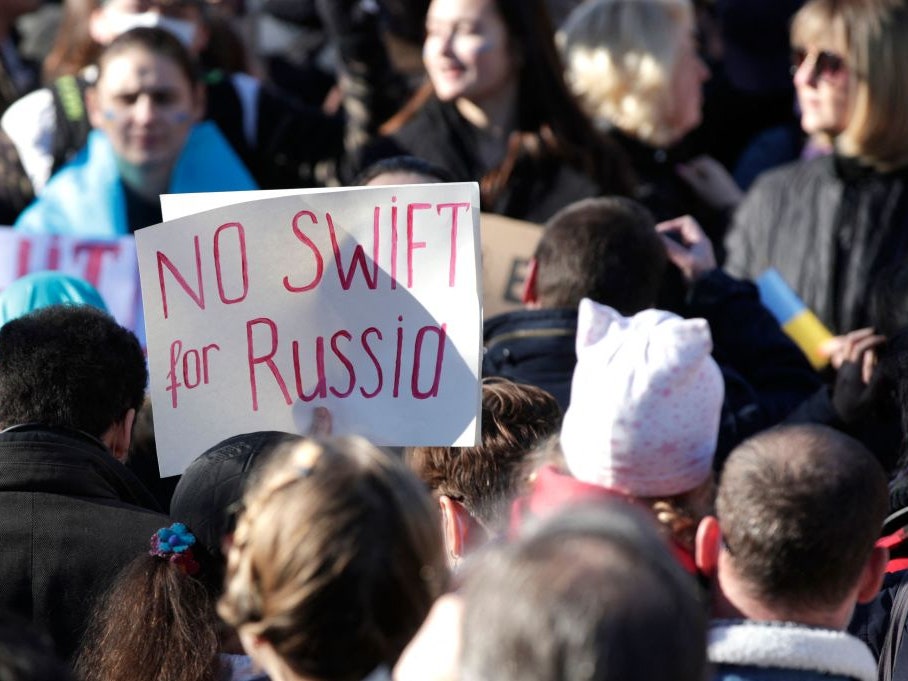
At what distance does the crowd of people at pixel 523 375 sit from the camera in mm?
1743

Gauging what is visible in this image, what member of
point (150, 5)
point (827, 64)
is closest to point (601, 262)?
point (827, 64)

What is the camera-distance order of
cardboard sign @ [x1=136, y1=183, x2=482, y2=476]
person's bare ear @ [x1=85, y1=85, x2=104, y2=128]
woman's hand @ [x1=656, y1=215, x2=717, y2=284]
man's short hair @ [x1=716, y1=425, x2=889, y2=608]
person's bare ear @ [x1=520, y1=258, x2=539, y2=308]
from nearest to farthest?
man's short hair @ [x1=716, y1=425, x2=889, y2=608]
cardboard sign @ [x1=136, y1=183, x2=482, y2=476]
person's bare ear @ [x1=520, y1=258, x2=539, y2=308]
woman's hand @ [x1=656, y1=215, x2=717, y2=284]
person's bare ear @ [x1=85, y1=85, x2=104, y2=128]

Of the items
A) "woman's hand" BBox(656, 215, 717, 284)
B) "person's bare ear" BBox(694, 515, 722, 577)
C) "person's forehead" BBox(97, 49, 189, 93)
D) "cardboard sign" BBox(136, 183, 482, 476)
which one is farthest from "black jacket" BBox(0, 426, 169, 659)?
"person's forehead" BBox(97, 49, 189, 93)

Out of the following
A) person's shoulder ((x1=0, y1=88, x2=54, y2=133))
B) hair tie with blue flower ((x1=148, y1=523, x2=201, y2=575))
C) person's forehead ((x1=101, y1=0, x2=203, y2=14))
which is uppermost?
person's forehead ((x1=101, y1=0, x2=203, y2=14))

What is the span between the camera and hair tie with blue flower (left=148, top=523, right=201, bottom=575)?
2.22 meters

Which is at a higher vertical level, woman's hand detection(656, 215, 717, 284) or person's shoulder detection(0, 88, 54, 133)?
person's shoulder detection(0, 88, 54, 133)

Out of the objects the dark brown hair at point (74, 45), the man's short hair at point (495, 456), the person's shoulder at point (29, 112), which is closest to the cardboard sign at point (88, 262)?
the person's shoulder at point (29, 112)

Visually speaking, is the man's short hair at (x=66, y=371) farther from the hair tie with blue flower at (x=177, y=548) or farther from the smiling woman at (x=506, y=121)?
the smiling woman at (x=506, y=121)

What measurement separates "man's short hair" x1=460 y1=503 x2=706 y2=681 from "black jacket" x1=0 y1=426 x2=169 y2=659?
1235 millimetres

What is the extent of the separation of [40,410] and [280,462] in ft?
3.35

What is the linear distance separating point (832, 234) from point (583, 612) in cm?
A: 333

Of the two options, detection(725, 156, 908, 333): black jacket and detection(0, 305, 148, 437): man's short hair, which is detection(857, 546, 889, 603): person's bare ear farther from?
detection(725, 156, 908, 333): black jacket

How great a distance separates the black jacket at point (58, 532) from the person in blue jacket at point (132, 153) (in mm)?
2008

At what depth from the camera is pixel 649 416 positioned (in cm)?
243
